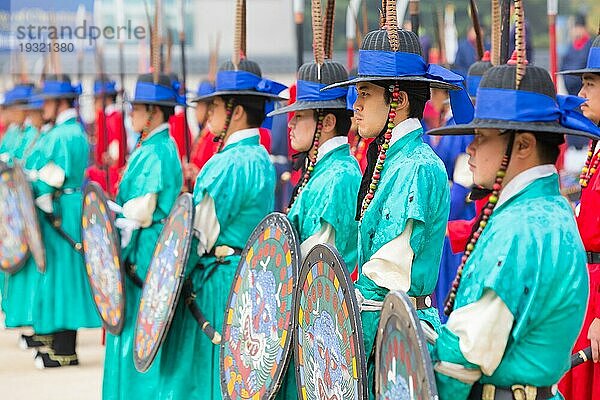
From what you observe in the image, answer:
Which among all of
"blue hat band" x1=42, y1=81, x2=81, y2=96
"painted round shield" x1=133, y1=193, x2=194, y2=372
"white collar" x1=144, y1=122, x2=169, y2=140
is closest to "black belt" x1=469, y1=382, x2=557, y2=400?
"painted round shield" x1=133, y1=193, x2=194, y2=372

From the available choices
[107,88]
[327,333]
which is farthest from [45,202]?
[327,333]

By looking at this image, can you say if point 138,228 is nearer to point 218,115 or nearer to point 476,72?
point 218,115

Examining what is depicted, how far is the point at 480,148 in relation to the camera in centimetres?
308

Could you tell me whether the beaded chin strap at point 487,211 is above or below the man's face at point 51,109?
above

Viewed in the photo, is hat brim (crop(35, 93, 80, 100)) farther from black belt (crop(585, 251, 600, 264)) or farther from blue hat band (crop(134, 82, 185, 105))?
black belt (crop(585, 251, 600, 264))

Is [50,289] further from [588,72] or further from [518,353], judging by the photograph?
[518,353]

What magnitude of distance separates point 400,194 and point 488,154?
58cm

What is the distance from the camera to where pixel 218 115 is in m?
5.36

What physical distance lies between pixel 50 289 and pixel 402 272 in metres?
4.76

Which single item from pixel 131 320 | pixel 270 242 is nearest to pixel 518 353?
pixel 270 242

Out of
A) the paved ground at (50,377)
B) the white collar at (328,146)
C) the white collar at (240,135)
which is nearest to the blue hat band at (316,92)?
the white collar at (328,146)

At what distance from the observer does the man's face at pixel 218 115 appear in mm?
5328

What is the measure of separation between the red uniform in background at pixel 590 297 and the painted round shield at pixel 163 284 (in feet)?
5.24

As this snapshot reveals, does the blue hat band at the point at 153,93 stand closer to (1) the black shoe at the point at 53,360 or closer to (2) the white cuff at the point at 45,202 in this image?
(2) the white cuff at the point at 45,202
